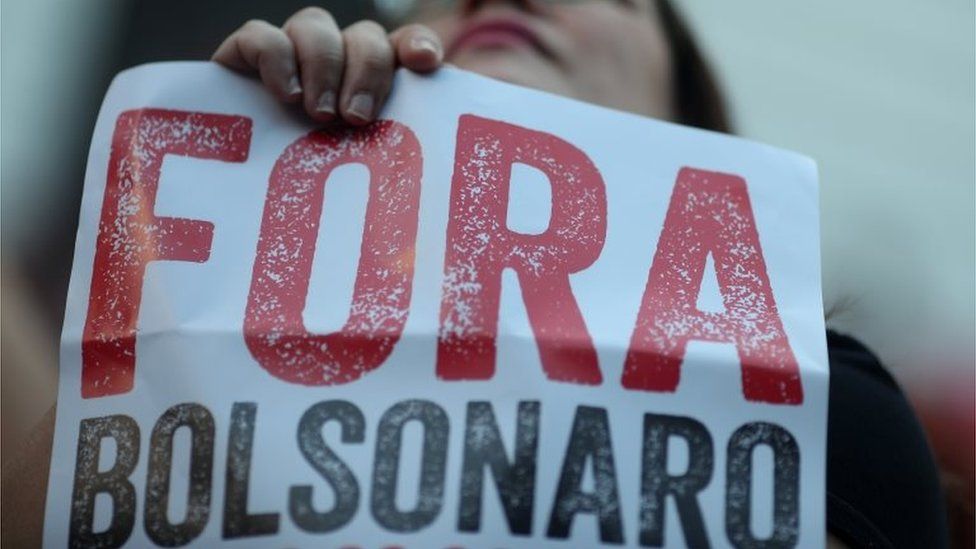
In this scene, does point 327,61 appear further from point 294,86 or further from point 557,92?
point 557,92

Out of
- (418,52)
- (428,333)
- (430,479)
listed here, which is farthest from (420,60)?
(430,479)

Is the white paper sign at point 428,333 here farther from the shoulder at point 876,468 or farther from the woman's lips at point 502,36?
the woman's lips at point 502,36

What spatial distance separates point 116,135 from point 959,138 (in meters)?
4.21

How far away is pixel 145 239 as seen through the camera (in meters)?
0.75

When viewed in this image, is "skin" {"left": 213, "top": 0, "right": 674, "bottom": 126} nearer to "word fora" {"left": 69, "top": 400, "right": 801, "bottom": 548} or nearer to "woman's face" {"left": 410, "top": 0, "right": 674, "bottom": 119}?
"woman's face" {"left": 410, "top": 0, "right": 674, "bottom": 119}

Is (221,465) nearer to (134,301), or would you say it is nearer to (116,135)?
(134,301)

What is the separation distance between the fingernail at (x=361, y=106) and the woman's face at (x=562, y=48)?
0.28 m

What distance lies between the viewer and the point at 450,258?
73cm

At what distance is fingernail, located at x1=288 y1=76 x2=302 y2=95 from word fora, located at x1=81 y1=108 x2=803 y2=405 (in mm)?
38

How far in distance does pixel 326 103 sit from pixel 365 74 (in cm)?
4

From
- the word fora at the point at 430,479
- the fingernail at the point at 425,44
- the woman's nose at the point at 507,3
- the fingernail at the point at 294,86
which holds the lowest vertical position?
the word fora at the point at 430,479

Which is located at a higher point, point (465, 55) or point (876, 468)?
point (465, 55)

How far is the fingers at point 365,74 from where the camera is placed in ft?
2.61

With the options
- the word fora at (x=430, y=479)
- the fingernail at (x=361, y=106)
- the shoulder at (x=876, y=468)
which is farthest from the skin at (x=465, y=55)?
the shoulder at (x=876, y=468)
